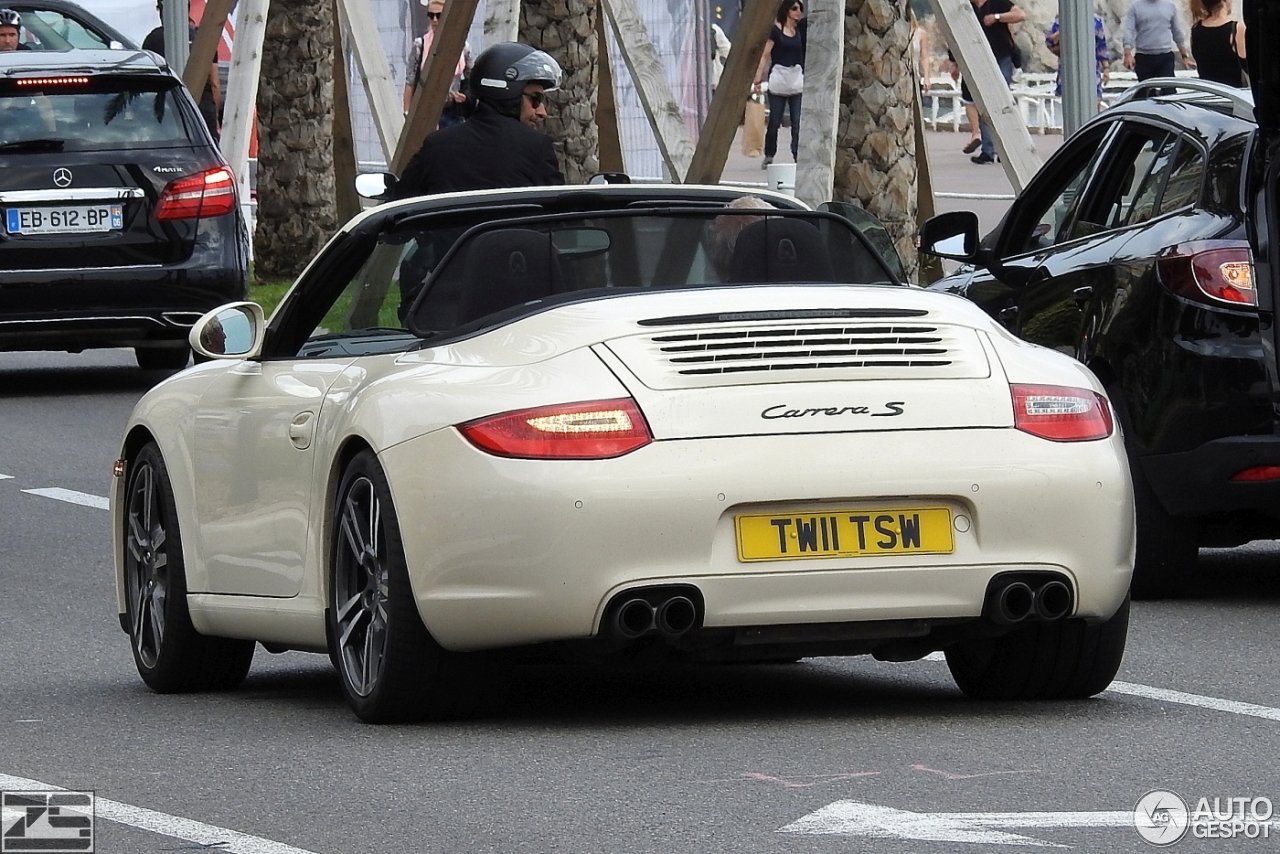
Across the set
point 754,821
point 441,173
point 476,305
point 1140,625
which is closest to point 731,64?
point 441,173

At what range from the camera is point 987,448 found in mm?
6668

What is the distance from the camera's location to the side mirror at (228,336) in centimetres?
790

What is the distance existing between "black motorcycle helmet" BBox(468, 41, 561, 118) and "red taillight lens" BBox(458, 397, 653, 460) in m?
5.92

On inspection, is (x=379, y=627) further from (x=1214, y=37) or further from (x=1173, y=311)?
(x=1214, y=37)

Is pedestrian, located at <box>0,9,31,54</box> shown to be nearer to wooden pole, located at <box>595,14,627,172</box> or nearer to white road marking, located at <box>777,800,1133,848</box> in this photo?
wooden pole, located at <box>595,14,627,172</box>

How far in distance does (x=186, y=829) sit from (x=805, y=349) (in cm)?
186

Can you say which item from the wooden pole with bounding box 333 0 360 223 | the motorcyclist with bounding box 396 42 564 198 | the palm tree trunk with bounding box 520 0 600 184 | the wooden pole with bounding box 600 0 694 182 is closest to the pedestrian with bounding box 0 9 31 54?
the wooden pole with bounding box 333 0 360 223

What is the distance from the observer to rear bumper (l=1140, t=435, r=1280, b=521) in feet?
29.7

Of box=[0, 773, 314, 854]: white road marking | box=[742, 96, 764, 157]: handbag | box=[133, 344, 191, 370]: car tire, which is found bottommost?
box=[742, 96, 764, 157]: handbag

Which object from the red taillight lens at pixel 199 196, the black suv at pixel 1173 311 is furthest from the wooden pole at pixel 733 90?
the black suv at pixel 1173 311

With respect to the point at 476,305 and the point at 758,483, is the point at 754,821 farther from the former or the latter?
the point at 476,305

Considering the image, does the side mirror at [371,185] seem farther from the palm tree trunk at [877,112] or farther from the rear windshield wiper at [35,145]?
the palm tree trunk at [877,112]

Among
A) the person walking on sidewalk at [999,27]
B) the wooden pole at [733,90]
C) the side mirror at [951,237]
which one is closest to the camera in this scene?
the side mirror at [951,237]

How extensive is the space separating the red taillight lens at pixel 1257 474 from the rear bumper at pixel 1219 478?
0.5 inches
